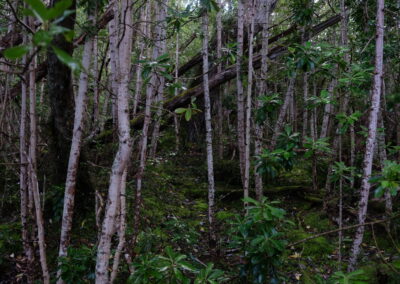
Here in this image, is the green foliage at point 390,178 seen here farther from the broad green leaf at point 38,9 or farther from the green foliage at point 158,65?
the broad green leaf at point 38,9

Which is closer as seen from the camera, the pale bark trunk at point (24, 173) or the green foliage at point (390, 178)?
the green foliage at point (390, 178)

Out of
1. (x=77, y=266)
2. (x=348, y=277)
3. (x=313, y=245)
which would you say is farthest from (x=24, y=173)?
(x=313, y=245)

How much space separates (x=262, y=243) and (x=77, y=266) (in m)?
1.60

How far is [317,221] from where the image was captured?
5449 mm

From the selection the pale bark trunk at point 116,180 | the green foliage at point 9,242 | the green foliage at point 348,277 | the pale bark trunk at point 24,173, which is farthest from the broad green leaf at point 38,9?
the green foliage at point 9,242

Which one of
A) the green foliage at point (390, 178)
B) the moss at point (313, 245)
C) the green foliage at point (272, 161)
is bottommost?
the moss at point (313, 245)

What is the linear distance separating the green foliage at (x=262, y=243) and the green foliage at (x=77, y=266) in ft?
4.38

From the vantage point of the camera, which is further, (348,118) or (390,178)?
(348,118)

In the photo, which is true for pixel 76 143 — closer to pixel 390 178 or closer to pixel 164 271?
pixel 164 271

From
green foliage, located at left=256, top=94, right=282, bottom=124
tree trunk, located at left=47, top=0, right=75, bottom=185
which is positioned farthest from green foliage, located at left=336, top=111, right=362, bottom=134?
tree trunk, located at left=47, top=0, right=75, bottom=185

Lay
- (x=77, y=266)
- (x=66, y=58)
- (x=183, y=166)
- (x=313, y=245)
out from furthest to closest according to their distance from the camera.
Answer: (x=183, y=166) → (x=313, y=245) → (x=77, y=266) → (x=66, y=58)

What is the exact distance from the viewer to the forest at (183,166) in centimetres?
233

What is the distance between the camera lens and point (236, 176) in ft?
22.5

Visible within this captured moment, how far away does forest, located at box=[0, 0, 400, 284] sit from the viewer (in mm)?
2334
